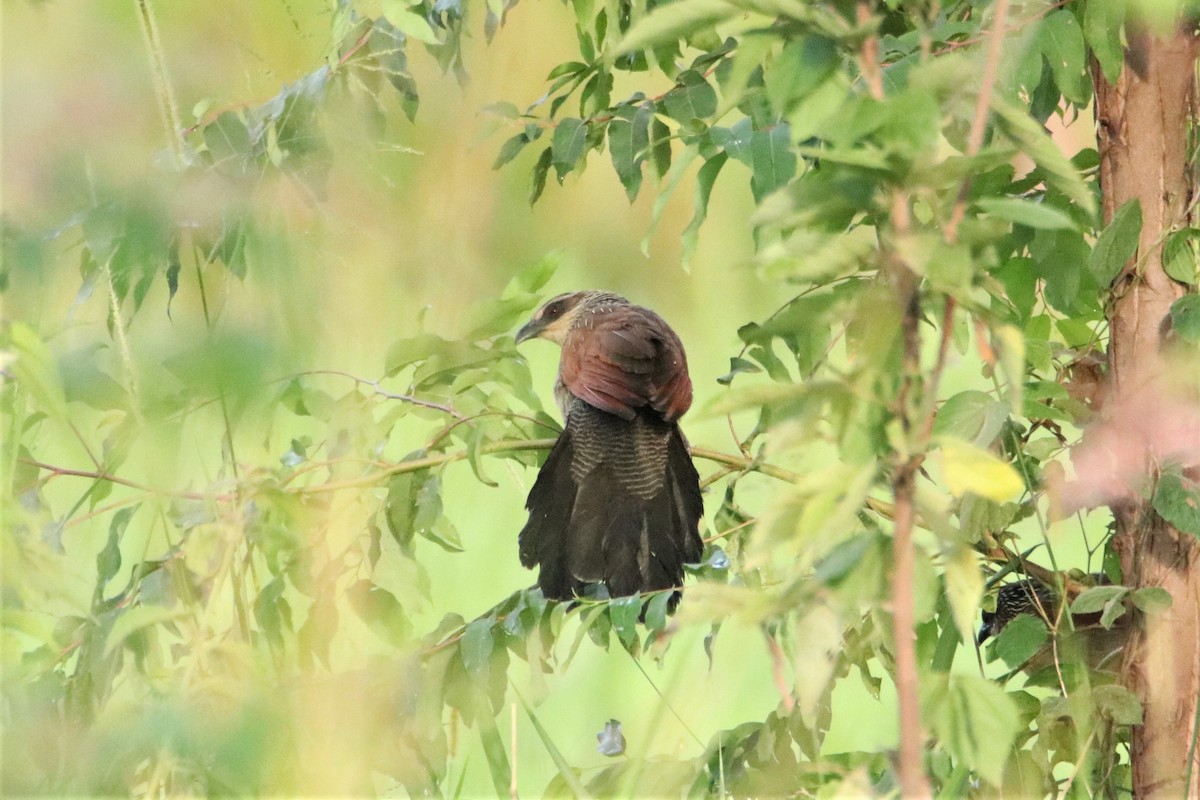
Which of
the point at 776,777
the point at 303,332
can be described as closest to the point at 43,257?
the point at 303,332

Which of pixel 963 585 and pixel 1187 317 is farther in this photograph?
pixel 1187 317

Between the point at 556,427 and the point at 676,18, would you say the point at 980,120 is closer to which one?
the point at 676,18

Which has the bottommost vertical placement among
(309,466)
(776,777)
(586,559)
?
(776,777)

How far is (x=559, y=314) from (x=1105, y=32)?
64.9 inches

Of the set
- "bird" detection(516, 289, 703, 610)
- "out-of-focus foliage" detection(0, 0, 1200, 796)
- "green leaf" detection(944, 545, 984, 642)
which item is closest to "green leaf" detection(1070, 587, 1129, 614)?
"out-of-focus foliage" detection(0, 0, 1200, 796)

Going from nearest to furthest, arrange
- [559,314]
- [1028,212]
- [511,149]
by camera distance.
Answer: [1028,212], [511,149], [559,314]

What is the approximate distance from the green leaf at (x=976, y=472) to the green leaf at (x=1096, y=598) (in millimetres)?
742

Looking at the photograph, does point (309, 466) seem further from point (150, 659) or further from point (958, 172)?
point (958, 172)

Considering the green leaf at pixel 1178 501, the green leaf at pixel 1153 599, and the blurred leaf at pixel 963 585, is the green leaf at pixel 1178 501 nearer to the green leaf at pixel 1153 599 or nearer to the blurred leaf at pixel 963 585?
the green leaf at pixel 1153 599

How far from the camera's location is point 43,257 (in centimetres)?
118

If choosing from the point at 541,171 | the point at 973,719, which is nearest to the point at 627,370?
the point at 541,171

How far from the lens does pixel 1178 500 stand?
1230 millimetres

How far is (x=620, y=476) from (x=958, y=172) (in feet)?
3.71

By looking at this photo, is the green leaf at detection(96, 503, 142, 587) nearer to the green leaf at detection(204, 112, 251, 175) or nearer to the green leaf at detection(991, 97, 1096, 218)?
the green leaf at detection(204, 112, 251, 175)
